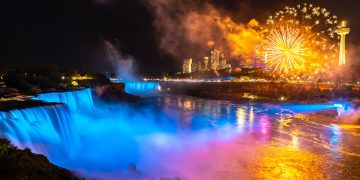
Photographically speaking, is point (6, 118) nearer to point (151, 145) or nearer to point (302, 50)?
point (151, 145)

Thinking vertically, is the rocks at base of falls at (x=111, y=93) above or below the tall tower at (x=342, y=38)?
below

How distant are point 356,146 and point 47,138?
61.5 ft

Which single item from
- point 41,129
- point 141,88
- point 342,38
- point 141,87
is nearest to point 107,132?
point 41,129

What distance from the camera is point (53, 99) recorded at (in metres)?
25.5

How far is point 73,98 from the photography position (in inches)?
1204

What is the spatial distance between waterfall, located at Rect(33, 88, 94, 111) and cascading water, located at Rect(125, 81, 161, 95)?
4977 cm

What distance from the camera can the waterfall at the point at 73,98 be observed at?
24812mm

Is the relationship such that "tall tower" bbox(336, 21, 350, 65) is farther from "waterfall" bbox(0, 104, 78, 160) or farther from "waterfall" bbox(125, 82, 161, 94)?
"waterfall" bbox(0, 104, 78, 160)

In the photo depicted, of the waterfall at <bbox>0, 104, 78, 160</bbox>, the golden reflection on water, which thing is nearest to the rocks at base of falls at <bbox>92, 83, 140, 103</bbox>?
the waterfall at <bbox>0, 104, 78, 160</bbox>

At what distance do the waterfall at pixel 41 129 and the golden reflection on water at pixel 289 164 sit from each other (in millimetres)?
9704

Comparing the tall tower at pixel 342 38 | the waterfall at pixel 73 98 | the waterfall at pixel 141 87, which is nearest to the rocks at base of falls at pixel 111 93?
the waterfall at pixel 73 98

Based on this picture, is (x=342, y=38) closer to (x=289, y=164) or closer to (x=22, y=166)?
(x=289, y=164)

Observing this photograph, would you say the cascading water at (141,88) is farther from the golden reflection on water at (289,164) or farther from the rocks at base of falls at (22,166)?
the rocks at base of falls at (22,166)

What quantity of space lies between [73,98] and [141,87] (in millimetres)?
63368
